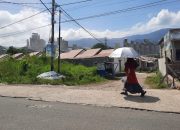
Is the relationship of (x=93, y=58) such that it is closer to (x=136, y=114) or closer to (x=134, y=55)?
(x=134, y=55)

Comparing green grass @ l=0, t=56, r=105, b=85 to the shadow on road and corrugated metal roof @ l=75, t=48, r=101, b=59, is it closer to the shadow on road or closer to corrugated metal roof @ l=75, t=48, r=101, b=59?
the shadow on road

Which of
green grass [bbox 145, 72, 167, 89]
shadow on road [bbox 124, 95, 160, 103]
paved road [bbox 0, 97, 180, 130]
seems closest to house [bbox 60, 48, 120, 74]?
green grass [bbox 145, 72, 167, 89]

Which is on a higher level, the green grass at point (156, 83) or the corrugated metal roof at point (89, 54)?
the corrugated metal roof at point (89, 54)

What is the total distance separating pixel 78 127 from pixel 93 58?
121ft

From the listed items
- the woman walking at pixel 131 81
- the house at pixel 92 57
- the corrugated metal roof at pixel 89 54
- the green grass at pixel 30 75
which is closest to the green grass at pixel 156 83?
the green grass at pixel 30 75

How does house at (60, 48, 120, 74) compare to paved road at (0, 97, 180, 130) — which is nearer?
paved road at (0, 97, 180, 130)

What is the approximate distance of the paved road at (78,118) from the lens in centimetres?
881

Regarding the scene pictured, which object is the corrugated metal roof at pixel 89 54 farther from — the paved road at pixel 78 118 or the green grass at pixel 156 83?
the paved road at pixel 78 118

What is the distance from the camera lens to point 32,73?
1027 inches

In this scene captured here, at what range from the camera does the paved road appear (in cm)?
881

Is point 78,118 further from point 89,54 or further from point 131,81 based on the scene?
point 89,54

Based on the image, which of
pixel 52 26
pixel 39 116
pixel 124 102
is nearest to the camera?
pixel 39 116

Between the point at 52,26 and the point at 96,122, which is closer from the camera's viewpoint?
the point at 96,122

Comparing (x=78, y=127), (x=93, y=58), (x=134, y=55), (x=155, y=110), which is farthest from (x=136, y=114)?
(x=93, y=58)
